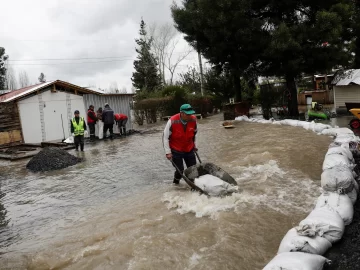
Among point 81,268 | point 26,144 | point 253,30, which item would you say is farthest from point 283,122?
point 81,268

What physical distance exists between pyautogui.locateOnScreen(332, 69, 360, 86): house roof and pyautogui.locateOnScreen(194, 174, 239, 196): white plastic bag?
41.9 ft

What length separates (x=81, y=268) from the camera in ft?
11.0

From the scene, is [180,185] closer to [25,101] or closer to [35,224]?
[35,224]

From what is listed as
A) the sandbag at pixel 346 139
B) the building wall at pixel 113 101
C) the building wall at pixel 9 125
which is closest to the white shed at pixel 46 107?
the building wall at pixel 9 125

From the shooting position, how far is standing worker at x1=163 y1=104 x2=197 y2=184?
205 inches

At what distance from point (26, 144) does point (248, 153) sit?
9.27m

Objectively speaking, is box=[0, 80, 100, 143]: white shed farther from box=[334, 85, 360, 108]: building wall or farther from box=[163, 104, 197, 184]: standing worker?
box=[334, 85, 360, 108]: building wall

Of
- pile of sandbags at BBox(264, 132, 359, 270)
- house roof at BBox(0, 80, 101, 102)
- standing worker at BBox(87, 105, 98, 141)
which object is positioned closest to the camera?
pile of sandbags at BBox(264, 132, 359, 270)

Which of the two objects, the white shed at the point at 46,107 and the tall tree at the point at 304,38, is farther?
the tall tree at the point at 304,38

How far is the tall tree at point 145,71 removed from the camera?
105ft

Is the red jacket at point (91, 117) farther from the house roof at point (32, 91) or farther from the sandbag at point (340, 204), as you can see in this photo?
the sandbag at point (340, 204)

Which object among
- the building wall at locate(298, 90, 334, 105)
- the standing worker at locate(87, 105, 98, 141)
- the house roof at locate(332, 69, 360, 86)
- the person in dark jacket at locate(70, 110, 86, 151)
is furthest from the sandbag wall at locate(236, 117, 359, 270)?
the building wall at locate(298, 90, 334, 105)

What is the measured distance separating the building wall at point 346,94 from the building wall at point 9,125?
15.3 m

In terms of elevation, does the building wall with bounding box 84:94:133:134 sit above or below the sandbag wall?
above
